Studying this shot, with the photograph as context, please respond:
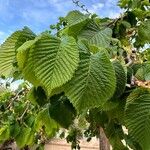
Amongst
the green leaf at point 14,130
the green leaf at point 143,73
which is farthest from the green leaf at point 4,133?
the green leaf at point 143,73

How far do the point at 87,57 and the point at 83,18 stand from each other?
194 millimetres

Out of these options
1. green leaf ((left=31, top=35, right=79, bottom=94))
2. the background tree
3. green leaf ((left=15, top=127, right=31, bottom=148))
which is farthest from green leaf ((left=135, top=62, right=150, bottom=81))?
green leaf ((left=15, top=127, right=31, bottom=148))

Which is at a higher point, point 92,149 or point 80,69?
point 92,149

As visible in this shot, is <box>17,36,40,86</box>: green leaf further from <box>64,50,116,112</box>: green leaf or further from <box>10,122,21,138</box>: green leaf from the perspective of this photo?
<box>10,122,21,138</box>: green leaf

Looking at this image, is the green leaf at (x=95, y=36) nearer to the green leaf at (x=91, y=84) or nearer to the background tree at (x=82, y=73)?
the background tree at (x=82, y=73)

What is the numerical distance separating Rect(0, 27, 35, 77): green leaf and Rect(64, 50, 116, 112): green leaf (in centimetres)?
11

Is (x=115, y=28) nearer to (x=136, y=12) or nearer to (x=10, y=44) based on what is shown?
(x=136, y=12)

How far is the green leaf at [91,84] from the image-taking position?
1.69 ft

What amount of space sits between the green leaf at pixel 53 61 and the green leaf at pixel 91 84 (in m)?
0.01

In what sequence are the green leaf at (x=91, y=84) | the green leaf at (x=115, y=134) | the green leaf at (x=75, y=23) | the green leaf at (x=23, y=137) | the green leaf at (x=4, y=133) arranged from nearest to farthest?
the green leaf at (x=91, y=84) → the green leaf at (x=75, y=23) → the green leaf at (x=115, y=134) → the green leaf at (x=23, y=137) → the green leaf at (x=4, y=133)

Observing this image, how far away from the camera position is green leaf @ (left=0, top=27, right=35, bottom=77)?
2.01 feet

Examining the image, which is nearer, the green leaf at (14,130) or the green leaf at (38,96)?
the green leaf at (38,96)

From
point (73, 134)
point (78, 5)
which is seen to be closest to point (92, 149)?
point (73, 134)

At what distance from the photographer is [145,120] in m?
0.54
